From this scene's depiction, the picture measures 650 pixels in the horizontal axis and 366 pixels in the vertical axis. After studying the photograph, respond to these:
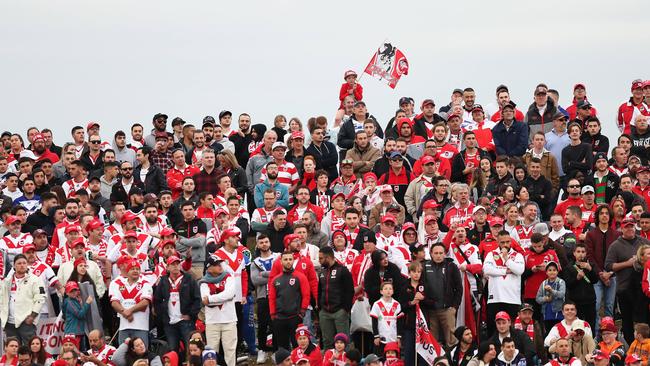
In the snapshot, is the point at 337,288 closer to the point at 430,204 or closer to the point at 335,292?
the point at 335,292

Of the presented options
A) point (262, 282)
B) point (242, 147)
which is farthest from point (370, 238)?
point (242, 147)

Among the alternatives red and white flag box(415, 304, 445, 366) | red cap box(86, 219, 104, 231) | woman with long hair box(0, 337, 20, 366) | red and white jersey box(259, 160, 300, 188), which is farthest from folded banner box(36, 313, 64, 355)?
red and white flag box(415, 304, 445, 366)

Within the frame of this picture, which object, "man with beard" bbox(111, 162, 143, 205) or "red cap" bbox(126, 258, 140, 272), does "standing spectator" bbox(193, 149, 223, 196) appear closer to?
"man with beard" bbox(111, 162, 143, 205)

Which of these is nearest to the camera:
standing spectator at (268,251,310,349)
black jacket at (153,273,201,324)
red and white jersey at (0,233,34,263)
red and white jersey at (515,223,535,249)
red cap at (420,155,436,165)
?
standing spectator at (268,251,310,349)

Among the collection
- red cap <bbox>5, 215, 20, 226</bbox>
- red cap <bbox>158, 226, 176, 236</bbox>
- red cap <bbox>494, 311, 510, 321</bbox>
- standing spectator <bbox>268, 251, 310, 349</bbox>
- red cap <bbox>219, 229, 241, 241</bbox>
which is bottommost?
red cap <bbox>494, 311, 510, 321</bbox>

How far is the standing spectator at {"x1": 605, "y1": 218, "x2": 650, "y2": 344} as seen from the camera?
23.7 meters

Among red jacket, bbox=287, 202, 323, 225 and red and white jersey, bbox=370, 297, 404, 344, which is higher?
red jacket, bbox=287, 202, 323, 225

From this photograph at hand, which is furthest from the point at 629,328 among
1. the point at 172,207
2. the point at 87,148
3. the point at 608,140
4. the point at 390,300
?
the point at 87,148

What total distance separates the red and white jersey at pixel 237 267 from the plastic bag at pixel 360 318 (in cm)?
172

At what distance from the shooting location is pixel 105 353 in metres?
23.0

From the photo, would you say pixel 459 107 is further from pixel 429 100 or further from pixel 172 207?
pixel 172 207

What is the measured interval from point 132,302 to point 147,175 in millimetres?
4772

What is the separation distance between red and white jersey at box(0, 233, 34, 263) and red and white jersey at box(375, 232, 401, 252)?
559cm

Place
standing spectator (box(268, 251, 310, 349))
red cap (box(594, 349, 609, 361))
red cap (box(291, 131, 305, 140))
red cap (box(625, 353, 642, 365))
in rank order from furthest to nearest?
red cap (box(291, 131, 305, 140)) < standing spectator (box(268, 251, 310, 349)) < red cap (box(594, 349, 609, 361)) < red cap (box(625, 353, 642, 365))
